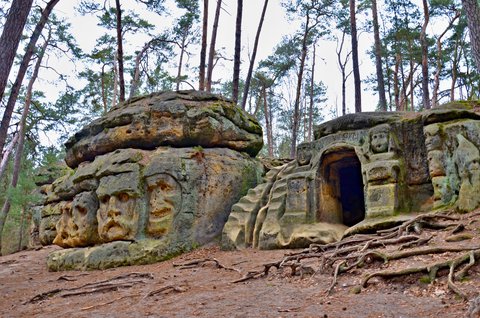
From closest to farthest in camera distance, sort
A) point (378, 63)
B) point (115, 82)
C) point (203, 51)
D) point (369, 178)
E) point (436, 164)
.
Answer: point (436, 164), point (369, 178), point (203, 51), point (378, 63), point (115, 82)

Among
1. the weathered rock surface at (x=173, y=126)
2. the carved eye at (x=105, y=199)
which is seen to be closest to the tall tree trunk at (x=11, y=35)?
the carved eye at (x=105, y=199)

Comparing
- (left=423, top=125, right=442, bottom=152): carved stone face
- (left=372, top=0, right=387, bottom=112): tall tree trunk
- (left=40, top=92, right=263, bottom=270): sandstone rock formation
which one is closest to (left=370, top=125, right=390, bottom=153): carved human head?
(left=423, top=125, right=442, bottom=152): carved stone face

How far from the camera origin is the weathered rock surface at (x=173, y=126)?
12180 mm

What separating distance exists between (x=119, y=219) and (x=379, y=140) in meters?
6.92

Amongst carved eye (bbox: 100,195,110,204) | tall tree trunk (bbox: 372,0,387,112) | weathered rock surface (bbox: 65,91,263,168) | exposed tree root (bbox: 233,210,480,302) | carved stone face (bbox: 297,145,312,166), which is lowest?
exposed tree root (bbox: 233,210,480,302)

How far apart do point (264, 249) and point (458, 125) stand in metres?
5.08

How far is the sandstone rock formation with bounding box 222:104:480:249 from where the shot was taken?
27.5 feet

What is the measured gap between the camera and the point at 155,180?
35.9ft

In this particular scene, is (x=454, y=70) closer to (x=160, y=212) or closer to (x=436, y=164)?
(x=436, y=164)

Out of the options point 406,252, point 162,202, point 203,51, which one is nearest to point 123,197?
point 162,202

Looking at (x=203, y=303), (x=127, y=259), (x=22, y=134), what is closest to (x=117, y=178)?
(x=127, y=259)

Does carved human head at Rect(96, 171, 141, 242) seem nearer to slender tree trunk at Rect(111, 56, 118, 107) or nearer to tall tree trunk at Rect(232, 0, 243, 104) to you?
tall tree trunk at Rect(232, 0, 243, 104)

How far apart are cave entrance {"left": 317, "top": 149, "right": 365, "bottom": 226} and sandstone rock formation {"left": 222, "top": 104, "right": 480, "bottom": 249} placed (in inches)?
1.1

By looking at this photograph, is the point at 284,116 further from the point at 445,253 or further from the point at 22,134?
the point at 445,253
